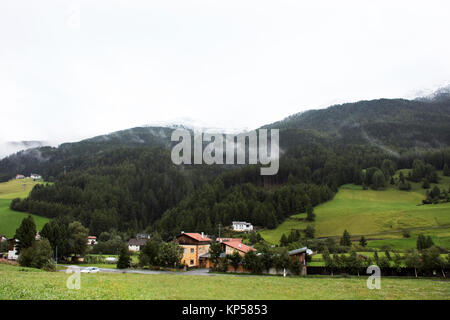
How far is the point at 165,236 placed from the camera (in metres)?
120

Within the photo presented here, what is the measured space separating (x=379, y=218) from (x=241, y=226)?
147 feet

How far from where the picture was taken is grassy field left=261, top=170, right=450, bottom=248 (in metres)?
77.8

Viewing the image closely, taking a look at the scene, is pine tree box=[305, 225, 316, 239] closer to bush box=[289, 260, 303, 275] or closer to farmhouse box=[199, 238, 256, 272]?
farmhouse box=[199, 238, 256, 272]

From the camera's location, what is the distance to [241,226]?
371 ft

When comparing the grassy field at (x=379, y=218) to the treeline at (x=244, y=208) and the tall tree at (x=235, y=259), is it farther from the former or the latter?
the tall tree at (x=235, y=259)

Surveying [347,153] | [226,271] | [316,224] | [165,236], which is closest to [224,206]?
[165,236]

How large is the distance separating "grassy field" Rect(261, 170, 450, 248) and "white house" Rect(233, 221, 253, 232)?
1024 centimetres

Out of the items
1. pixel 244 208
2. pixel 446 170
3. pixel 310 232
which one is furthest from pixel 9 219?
pixel 446 170

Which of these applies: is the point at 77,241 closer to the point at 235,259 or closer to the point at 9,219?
the point at 235,259

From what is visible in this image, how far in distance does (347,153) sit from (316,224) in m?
111

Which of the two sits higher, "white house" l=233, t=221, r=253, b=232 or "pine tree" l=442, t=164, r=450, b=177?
"pine tree" l=442, t=164, r=450, b=177

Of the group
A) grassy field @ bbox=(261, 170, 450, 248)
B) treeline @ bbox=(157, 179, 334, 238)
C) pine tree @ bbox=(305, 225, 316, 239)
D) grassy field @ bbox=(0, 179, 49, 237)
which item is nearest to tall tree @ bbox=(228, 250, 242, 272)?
grassy field @ bbox=(261, 170, 450, 248)
